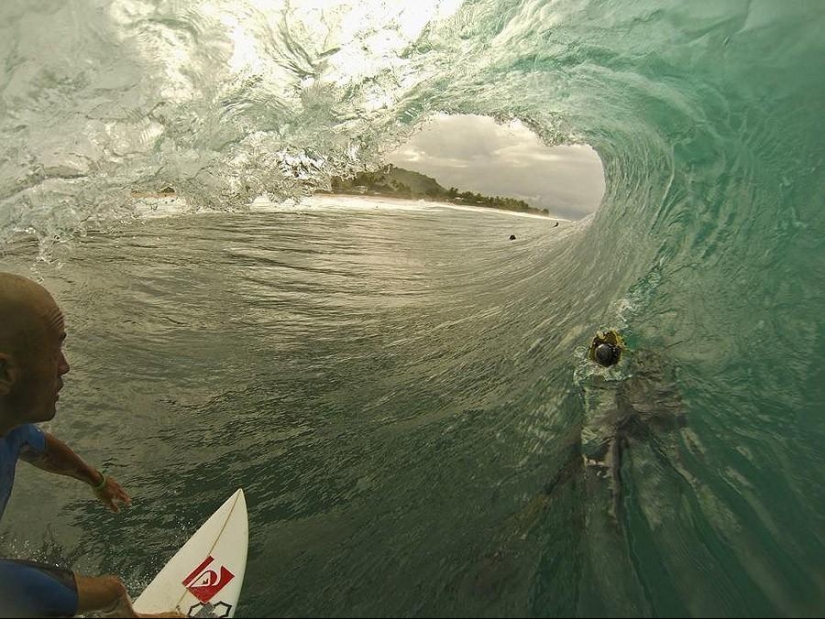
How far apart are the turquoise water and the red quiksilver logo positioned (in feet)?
0.65

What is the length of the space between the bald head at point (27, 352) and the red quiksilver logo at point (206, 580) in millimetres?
1329

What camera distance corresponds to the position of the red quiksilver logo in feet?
9.71

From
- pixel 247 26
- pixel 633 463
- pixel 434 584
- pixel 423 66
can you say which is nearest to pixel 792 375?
pixel 633 463

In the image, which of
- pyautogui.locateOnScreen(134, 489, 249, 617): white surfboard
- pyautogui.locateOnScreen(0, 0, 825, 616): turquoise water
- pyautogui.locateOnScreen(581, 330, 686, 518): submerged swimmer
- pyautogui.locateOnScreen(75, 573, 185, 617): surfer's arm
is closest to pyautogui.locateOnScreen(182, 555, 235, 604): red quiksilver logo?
pyautogui.locateOnScreen(134, 489, 249, 617): white surfboard

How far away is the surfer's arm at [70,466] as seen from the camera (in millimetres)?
2861

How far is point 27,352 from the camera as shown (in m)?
2.15

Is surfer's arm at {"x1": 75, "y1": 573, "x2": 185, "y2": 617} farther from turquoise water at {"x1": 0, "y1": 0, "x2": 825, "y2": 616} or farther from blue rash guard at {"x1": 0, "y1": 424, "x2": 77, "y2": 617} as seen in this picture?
turquoise water at {"x1": 0, "y1": 0, "x2": 825, "y2": 616}

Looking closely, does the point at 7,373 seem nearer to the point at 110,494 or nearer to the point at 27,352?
the point at 27,352

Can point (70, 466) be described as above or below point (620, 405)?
below

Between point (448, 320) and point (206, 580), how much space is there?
4.84 meters

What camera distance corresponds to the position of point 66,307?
7.06 metres

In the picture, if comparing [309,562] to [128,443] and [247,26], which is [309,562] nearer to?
[128,443]

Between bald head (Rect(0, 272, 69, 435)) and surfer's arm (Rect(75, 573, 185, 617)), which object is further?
surfer's arm (Rect(75, 573, 185, 617))

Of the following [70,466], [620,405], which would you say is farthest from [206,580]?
[620,405]
